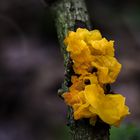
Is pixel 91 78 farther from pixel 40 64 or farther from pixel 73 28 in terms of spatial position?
pixel 40 64

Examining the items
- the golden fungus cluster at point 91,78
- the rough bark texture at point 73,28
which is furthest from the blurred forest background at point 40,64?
the golden fungus cluster at point 91,78

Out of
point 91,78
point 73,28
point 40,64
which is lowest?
point 91,78

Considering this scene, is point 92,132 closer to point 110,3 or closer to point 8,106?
point 8,106

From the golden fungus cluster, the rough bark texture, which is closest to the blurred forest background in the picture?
the rough bark texture

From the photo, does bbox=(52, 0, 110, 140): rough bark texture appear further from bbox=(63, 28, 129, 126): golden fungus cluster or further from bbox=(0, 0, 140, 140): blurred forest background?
bbox=(0, 0, 140, 140): blurred forest background

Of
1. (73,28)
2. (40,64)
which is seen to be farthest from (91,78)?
(40,64)

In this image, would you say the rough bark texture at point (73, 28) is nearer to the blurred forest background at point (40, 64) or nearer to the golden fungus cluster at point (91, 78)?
the golden fungus cluster at point (91, 78)
